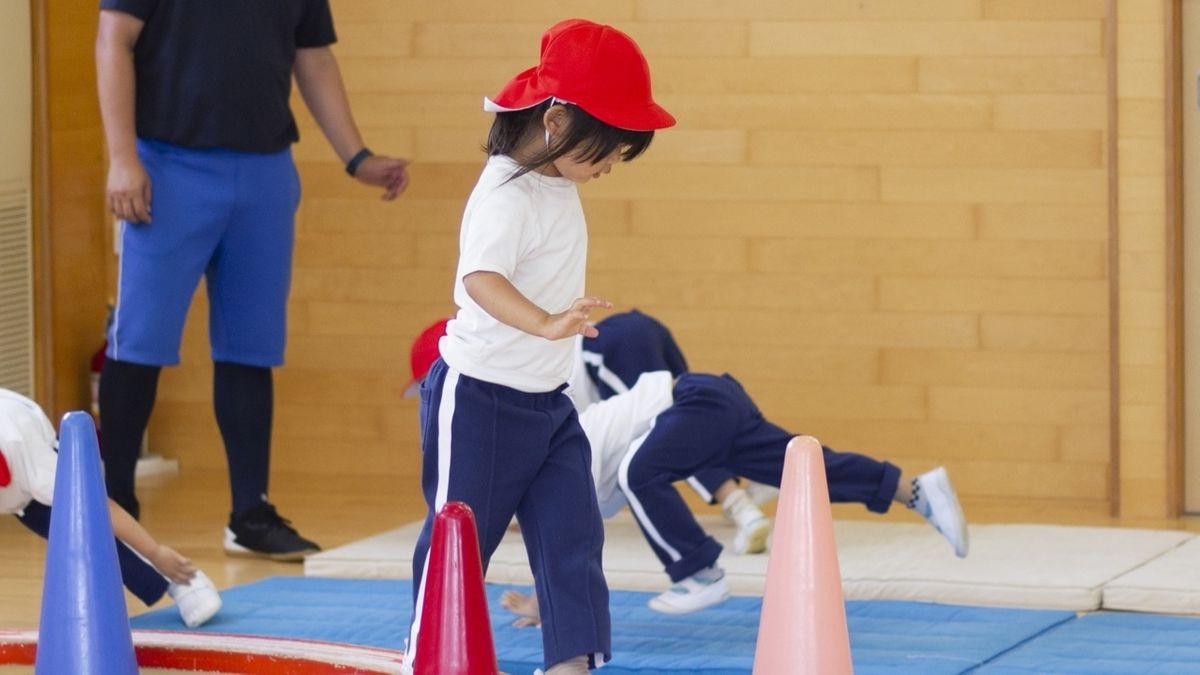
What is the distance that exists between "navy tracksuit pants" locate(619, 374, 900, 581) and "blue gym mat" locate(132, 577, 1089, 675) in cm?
13

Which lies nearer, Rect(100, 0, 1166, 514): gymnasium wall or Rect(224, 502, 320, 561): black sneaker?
Rect(224, 502, 320, 561): black sneaker

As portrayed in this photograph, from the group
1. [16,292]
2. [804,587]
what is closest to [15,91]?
[16,292]

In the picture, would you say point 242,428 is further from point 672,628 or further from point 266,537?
point 672,628

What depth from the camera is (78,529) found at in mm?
2172

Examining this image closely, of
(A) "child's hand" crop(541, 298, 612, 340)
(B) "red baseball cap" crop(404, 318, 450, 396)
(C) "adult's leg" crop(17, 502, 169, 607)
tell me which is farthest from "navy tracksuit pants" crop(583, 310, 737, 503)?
(A) "child's hand" crop(541, 298, 612, 340)

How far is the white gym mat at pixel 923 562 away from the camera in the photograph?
3.07 m

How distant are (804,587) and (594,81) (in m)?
0.69

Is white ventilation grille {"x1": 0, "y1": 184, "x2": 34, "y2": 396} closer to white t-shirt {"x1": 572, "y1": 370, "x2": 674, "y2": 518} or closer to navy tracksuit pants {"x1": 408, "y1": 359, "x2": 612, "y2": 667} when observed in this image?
white t-shirt {"x1": 572, "y1": 370, "x2": 674, "y2": 518}

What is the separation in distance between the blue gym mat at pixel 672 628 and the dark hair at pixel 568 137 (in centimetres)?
76

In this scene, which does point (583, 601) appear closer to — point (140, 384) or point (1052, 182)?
point (140, 384)

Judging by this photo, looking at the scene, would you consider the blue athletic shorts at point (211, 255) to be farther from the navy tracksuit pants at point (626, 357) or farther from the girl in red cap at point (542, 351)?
the girl in red cap at point (542, 351)

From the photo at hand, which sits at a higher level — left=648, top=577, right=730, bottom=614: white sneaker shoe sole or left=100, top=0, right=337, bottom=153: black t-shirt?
left=100, top=0, right=337, bottom=153: black t-shirt

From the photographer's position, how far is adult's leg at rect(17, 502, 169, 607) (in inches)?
112

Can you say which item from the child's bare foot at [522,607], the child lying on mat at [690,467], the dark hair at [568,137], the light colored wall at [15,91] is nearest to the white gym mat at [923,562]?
the child lying on mat at [690,467]
